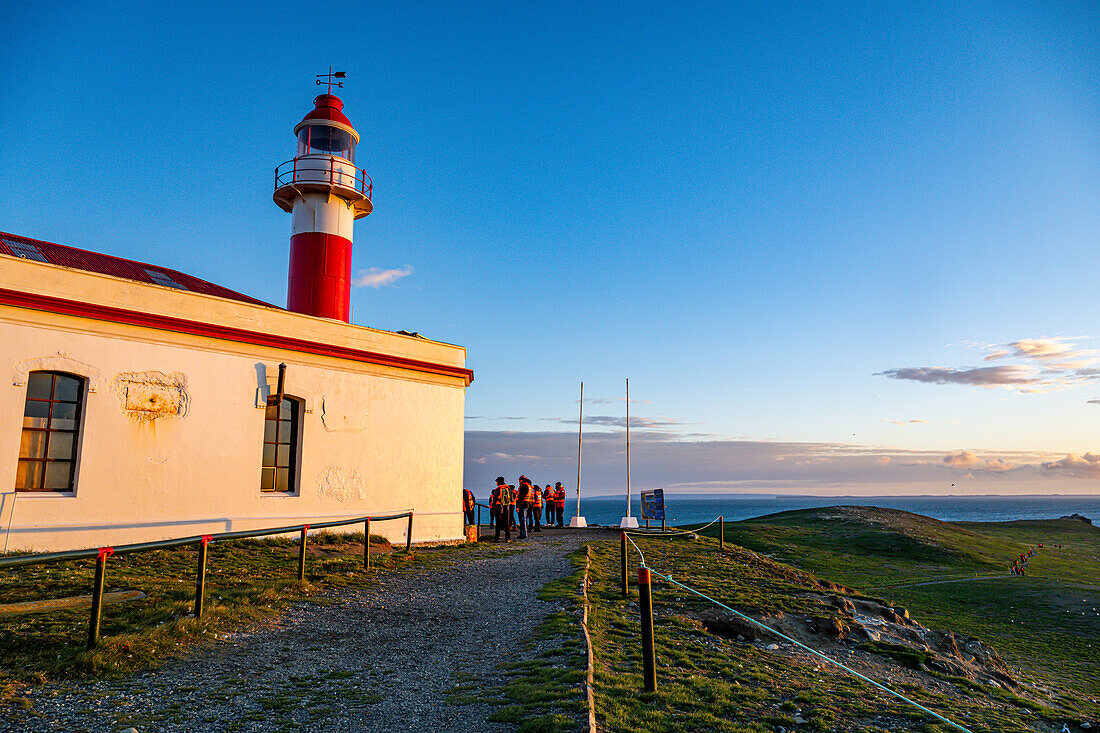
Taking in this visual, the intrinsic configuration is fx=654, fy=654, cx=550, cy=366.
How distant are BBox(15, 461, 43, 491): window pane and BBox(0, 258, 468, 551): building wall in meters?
0.24

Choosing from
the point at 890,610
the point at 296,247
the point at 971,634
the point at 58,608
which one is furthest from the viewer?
the point at 296,247

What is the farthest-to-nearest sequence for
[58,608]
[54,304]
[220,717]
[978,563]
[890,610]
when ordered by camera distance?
[978,563]
[890,610]
[54,304]
[58,608]
[220,717]

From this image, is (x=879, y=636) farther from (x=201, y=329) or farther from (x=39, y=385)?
(x=39, y=385)

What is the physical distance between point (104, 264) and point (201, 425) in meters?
6.36

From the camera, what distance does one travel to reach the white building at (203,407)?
37.3 ft

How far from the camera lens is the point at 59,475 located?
457 inches

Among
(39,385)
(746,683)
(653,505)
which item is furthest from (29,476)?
(653,505)

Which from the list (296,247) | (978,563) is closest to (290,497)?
(296,247)

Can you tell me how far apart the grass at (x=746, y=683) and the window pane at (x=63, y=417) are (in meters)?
9.81

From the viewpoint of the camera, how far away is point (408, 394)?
660 inches

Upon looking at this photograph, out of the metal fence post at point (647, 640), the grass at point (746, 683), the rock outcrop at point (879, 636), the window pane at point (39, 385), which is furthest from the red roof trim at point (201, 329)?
the metal fence post at point (647, 640)

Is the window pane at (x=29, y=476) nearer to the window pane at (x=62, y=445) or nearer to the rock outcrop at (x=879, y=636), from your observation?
the window pane at (x=62, y=445)

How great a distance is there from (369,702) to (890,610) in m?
11.8

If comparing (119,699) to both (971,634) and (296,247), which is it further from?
(971,634)
